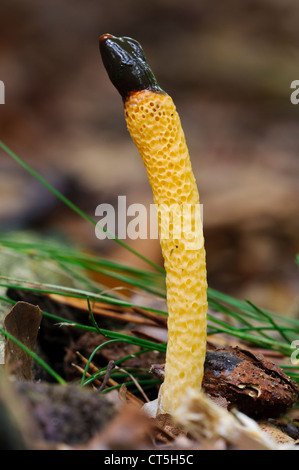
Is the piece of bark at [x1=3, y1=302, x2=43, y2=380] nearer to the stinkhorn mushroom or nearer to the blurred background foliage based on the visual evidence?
the stinkhorn mushroom

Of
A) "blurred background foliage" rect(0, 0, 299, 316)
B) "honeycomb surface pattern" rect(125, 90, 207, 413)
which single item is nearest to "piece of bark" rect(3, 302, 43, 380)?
"honeycomb surface pattern" rect(125, 90, 207, 413)

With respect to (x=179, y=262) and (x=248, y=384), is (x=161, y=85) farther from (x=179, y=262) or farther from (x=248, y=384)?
(x=248, y=384)

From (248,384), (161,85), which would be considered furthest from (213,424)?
(161,85)

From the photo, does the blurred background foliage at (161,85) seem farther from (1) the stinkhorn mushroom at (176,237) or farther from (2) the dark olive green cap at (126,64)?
(2) the dark olive green cap at (126,64)

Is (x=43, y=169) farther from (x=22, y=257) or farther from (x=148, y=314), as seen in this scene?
(x=148, y=314)

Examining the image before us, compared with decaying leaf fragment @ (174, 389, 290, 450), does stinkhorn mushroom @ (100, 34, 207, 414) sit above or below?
above
